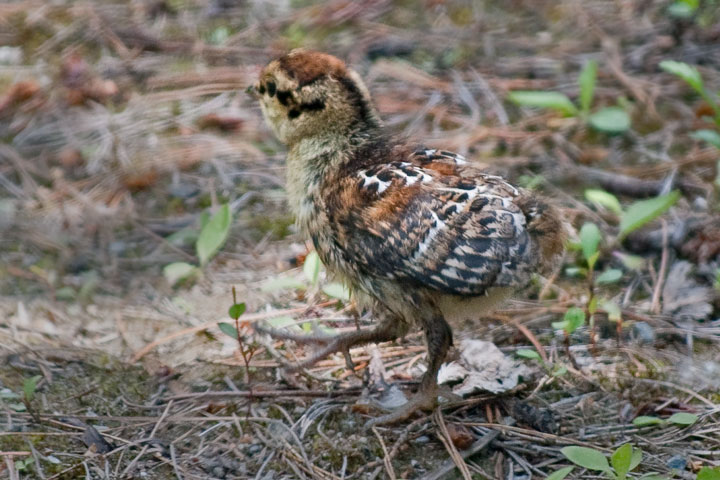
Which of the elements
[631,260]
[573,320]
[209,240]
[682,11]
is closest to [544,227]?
[573,320]

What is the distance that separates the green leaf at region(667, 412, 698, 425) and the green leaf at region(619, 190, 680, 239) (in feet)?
3.67

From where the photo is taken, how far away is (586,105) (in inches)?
194

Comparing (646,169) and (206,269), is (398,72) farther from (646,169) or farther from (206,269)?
(206,269)

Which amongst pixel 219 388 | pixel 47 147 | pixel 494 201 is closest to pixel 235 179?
pixel 47 147

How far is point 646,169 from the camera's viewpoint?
4688 millimetres

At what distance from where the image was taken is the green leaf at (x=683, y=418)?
9.89 ft

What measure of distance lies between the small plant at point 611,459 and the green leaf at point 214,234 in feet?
6.15

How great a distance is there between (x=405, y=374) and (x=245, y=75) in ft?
8.55

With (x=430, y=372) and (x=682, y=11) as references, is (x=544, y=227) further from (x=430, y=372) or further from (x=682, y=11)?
(x=682, y=11)

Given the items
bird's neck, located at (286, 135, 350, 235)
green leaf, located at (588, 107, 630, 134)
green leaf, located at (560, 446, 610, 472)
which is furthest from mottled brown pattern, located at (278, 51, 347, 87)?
green leaf, located at (588, 107, 630, 134)

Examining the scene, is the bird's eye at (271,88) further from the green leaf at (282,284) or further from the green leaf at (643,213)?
the green leaf at (643,213)

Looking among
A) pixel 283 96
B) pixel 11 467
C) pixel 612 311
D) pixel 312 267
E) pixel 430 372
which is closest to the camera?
pixel 11 467

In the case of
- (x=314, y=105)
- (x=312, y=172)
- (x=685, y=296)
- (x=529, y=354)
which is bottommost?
(x=685, y=296)

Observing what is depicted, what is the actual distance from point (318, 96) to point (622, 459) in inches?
67.4
